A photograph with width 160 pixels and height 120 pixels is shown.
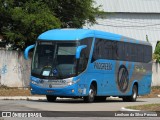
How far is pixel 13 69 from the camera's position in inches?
1417

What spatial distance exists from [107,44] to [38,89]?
4675 millimetres

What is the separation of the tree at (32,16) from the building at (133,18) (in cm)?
2765

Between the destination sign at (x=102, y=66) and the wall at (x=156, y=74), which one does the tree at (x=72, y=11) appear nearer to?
the destination sign at (x=102, y=66)

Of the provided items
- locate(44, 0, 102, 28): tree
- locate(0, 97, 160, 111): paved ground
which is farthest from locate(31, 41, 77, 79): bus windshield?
locate(44, 0, 102, 28): tree

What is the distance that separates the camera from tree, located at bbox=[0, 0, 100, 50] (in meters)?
35.1

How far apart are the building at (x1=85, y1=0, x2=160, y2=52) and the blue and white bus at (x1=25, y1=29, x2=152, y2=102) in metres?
36.5

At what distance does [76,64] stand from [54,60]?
41.1 inches

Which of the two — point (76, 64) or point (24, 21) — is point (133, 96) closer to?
point (76, 64)

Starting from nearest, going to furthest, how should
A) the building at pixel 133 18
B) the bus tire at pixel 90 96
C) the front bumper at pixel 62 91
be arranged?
the front bumper at pixel 62 91 → the bus tire at pixel 90 96 → the building at pixel 133 18

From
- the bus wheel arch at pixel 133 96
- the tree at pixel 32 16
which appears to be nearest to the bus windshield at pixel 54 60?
the bus wheel arch at pixel 133 96

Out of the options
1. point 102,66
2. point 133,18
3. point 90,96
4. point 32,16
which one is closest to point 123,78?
point 102,66

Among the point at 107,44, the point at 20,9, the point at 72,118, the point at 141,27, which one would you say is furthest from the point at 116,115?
the point at 141,27

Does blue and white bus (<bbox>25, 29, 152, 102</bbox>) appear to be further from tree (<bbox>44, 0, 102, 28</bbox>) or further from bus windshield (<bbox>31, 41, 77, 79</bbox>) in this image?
tree (<bbox>44, 0, 102, 28</bbox>)

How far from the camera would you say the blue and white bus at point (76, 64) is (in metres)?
25.7
